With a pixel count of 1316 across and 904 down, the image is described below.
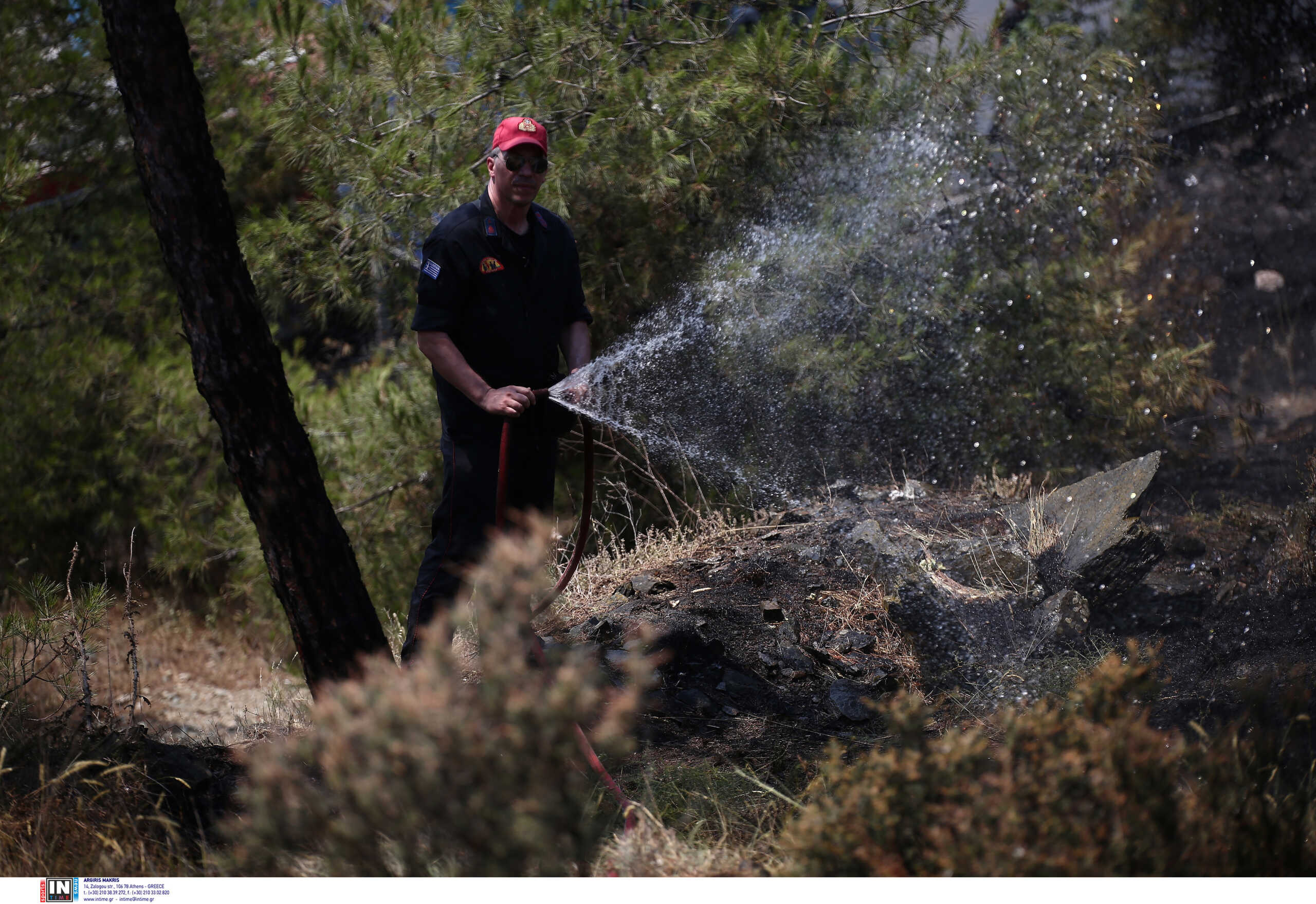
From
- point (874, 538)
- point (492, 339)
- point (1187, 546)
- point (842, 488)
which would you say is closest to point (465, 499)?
point (492, 339)

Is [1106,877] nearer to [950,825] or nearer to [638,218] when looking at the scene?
[950,825]

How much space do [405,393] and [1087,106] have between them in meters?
4.38

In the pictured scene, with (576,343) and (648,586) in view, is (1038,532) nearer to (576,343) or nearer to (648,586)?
(648,586)

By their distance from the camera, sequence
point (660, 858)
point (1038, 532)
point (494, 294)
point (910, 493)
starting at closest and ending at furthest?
point (660, 858)
point (494, 294)
point (1038, 532)
point (910, 493)

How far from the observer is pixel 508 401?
307 centimetres

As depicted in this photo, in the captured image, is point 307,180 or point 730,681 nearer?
point 730,681

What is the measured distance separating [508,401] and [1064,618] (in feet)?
7.52

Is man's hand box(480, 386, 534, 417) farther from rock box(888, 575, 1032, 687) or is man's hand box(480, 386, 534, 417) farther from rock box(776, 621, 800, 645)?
rock box(888, 575, 1032, 687)

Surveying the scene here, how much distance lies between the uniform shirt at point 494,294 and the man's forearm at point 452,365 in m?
0.04

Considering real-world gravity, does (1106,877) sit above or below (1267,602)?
above

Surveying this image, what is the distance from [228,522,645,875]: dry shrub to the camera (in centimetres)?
175

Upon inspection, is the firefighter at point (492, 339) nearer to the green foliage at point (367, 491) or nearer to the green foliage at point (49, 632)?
the green foliage at point (49, 632)

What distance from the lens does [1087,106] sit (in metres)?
6.35
